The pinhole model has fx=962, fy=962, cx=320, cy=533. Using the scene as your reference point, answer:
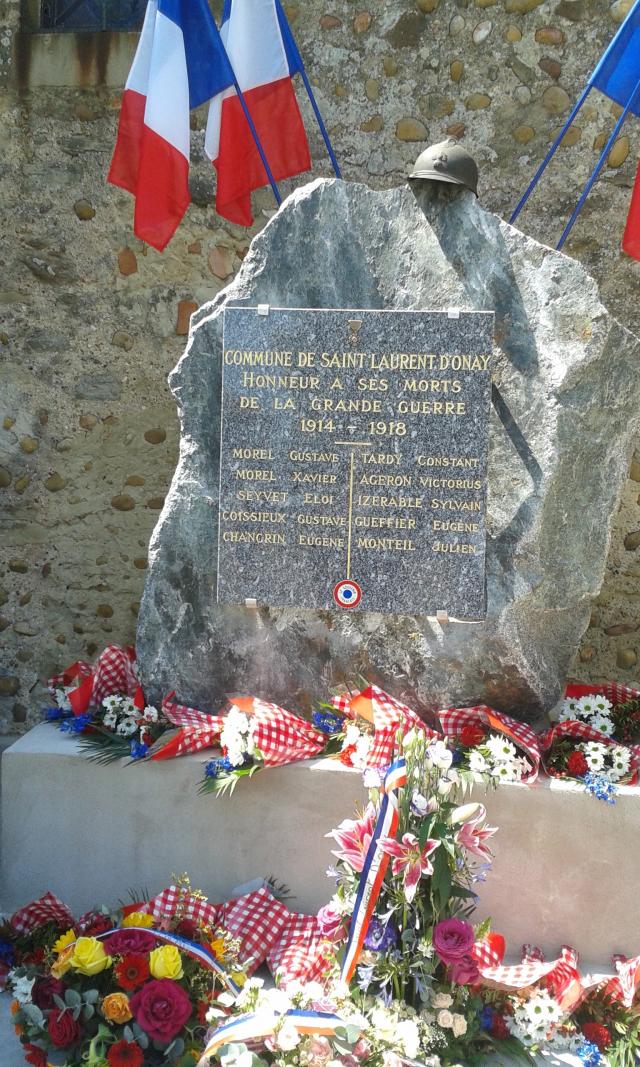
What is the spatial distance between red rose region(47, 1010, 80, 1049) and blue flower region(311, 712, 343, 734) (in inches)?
44.1

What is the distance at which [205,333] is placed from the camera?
10.5 feet

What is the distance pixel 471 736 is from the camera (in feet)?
9.76

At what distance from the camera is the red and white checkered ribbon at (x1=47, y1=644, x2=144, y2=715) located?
3.37m

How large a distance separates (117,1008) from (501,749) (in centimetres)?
129

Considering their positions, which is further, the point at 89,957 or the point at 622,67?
the point at 622,67

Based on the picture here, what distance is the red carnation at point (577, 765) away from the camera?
292cm

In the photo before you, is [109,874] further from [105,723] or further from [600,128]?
[600,128]

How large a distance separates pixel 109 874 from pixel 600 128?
3732mm

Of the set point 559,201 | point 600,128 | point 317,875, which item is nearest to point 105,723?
point 317,875

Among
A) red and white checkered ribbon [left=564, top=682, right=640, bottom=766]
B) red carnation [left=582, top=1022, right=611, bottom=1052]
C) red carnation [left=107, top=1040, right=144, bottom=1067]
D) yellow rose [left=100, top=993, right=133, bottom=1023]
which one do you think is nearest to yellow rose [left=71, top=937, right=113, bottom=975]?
yellow rose [left=100, top=993, right=133, bottom=1023]

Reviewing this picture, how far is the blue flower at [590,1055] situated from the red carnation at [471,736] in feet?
2.84

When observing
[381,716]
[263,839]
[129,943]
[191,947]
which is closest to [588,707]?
[381,716]

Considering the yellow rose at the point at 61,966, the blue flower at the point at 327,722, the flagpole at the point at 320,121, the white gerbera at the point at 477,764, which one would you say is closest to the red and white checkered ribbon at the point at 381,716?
the blue flower at the point at 327,722

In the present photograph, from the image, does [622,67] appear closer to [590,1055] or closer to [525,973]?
[525,973]
